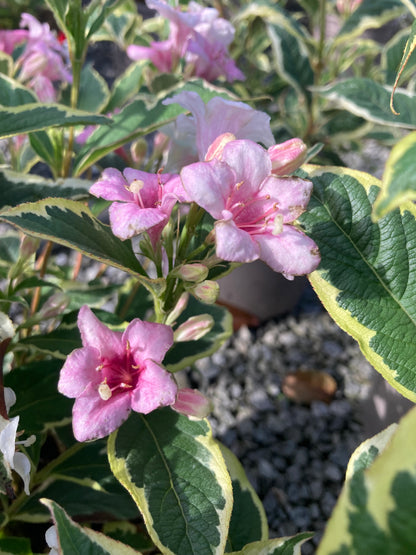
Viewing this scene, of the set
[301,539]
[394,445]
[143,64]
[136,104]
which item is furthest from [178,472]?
[143,64]

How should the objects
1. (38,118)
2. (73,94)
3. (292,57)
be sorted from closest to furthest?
(38,118) → (73,94) → (292,57)

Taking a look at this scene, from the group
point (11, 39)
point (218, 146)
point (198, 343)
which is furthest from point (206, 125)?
point (11, 39)

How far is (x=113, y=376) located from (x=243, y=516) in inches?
15.3

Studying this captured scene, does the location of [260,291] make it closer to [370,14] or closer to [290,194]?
[370,14]

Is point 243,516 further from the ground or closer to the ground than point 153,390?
closer to the ground

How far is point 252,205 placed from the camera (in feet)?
1.87

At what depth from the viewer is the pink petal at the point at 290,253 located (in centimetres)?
51

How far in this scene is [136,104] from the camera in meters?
0.83

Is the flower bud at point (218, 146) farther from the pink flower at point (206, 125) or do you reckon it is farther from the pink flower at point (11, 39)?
the pink flower at point (11, 39)

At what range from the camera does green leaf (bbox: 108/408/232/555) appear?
58 cm

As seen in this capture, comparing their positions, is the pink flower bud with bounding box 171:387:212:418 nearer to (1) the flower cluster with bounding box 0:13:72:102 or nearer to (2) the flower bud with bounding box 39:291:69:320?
(2) the flower bud with bounding box 39:291:69:320

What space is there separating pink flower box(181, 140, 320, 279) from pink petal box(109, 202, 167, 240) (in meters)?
0.05

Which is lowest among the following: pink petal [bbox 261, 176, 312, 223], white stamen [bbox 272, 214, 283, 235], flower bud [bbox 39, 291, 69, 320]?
flower bud [bbox 39, 291, 69, 320]

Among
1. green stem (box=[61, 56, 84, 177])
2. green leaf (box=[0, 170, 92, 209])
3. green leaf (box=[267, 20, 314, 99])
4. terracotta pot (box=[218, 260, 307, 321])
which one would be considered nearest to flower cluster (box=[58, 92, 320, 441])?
green leaf (box=[0, 170, 92, 209])
